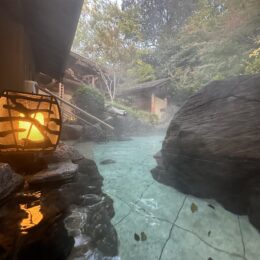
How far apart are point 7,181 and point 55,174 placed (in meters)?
0.68

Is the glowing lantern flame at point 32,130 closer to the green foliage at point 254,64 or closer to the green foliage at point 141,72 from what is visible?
the green foliage at point 254,64

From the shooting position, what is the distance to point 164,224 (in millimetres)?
3484

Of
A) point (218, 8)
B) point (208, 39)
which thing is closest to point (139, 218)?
point (208, 39)

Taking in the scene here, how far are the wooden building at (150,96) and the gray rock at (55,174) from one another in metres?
16.5

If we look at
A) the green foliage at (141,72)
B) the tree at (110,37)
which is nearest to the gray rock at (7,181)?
the tree at (110,37)

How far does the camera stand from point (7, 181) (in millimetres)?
2131

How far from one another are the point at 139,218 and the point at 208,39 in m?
9.00

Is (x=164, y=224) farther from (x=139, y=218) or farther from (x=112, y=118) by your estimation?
(x=112, y=118)

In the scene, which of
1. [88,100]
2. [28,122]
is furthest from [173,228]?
[88,100]

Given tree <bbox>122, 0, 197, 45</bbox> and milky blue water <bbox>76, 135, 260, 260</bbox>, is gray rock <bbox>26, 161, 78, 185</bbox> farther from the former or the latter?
tree <bbox>122, 0, 197, 45</bbox>

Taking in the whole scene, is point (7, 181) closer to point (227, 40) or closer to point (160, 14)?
point (227, 40)

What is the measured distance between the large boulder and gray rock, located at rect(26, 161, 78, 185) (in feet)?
7.95

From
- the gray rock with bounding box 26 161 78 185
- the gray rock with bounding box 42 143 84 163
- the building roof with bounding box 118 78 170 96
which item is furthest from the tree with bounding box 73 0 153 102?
the gray rock with bounding box 26 161 78 185

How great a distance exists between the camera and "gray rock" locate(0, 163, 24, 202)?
6.71 ft
